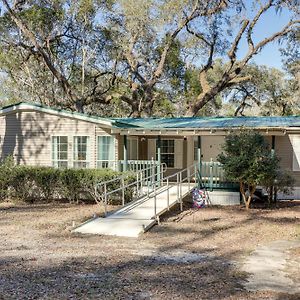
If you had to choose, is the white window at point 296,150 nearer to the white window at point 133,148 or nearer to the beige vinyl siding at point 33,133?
the white window at point 133,148

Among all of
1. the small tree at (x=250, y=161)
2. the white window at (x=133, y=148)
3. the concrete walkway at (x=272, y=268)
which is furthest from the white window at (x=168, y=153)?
the concrete walkway at (x=272, y=268)

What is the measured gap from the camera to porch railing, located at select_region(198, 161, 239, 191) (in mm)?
15102

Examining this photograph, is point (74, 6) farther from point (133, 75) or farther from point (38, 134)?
point (38, 134)

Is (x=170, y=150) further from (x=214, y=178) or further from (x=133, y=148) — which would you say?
(x=214, y=178)

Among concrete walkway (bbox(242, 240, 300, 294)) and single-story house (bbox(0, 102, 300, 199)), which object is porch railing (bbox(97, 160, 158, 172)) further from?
concrete walkway (bbox(242, 240, 300, 294))

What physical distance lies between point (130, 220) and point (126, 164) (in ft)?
17.7

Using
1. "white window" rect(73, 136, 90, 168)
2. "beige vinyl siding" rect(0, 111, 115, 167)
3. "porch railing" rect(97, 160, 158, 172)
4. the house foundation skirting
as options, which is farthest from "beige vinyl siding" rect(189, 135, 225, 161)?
"beige vinyl siding" rect(0, 111, 115, 167)

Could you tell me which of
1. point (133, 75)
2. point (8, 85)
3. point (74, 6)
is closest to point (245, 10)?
point (133, 75)

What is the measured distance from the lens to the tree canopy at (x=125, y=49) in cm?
2641

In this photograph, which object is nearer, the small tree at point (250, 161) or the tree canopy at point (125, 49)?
the small tree at point (250, 161)

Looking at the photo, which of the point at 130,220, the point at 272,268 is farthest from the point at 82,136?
the point at 272,268

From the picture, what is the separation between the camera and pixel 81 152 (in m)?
16.8

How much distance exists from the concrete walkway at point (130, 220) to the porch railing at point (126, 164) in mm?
2661

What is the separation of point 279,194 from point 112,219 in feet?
25.2
